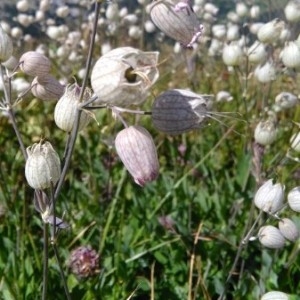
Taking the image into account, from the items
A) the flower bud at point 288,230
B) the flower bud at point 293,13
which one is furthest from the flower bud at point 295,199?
the flower bud at point 293,13

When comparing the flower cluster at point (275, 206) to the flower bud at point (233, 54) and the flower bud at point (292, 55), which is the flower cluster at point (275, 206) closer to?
the flower bud at point (292, 55)

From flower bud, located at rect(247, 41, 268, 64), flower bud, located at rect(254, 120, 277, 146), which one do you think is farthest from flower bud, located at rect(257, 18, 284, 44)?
flower bud, located at rect(254, 120, 277, 146)

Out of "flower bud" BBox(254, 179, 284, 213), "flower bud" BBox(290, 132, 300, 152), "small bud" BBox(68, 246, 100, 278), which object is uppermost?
"flower bud" BBox(254, 179, 284, 213)

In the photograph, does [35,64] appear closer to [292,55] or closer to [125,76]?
[125,76]

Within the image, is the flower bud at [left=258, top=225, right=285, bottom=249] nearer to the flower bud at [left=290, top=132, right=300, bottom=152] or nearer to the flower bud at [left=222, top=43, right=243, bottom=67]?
the flower bud at [left=290, top=132, right=300, bottom=152]

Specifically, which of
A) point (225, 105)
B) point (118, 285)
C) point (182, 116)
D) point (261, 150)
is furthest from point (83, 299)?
point (225, 105)

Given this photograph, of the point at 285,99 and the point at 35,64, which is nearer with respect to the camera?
the point at 35,64

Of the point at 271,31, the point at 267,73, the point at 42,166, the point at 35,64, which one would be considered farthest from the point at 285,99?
the point at 42,166
